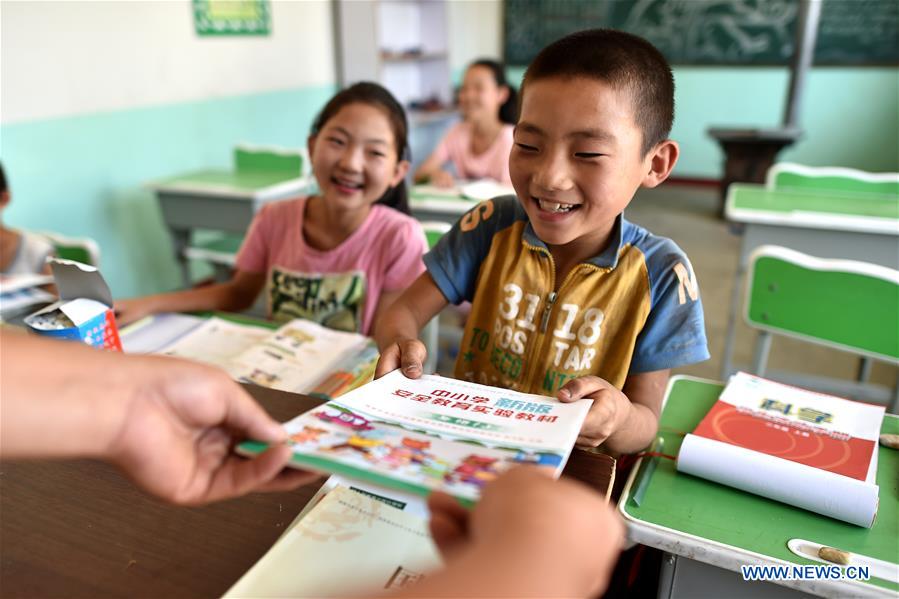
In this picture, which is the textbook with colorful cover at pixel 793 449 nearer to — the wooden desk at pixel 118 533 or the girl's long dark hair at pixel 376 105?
the wooden desk at pixel 118 533

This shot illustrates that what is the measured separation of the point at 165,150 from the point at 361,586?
313 cm

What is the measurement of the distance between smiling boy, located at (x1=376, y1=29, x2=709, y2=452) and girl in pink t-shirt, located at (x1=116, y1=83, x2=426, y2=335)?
0.40m

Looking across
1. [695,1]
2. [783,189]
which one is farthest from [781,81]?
[783,189]

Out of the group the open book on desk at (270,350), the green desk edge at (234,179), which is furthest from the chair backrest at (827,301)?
the green desk edge at (234,179)

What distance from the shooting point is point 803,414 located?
38.0 inches

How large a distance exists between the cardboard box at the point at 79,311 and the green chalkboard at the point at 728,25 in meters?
4.88

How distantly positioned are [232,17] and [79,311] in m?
2.95

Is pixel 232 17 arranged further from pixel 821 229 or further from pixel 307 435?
pixel 307 435

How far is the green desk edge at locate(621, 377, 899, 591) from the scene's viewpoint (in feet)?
2.43

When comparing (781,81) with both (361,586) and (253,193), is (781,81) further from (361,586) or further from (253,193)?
(361,586)

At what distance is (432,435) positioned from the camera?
620mm

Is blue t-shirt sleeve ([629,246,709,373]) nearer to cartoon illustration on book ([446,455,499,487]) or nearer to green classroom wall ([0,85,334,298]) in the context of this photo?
cartoon illustration on book ([446,455,499,487])

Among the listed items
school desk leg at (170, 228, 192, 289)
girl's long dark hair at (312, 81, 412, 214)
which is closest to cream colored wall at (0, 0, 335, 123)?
school desk leg at (170, 228, 192, 289)

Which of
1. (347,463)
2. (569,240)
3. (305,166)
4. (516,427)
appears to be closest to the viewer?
(347,463)
